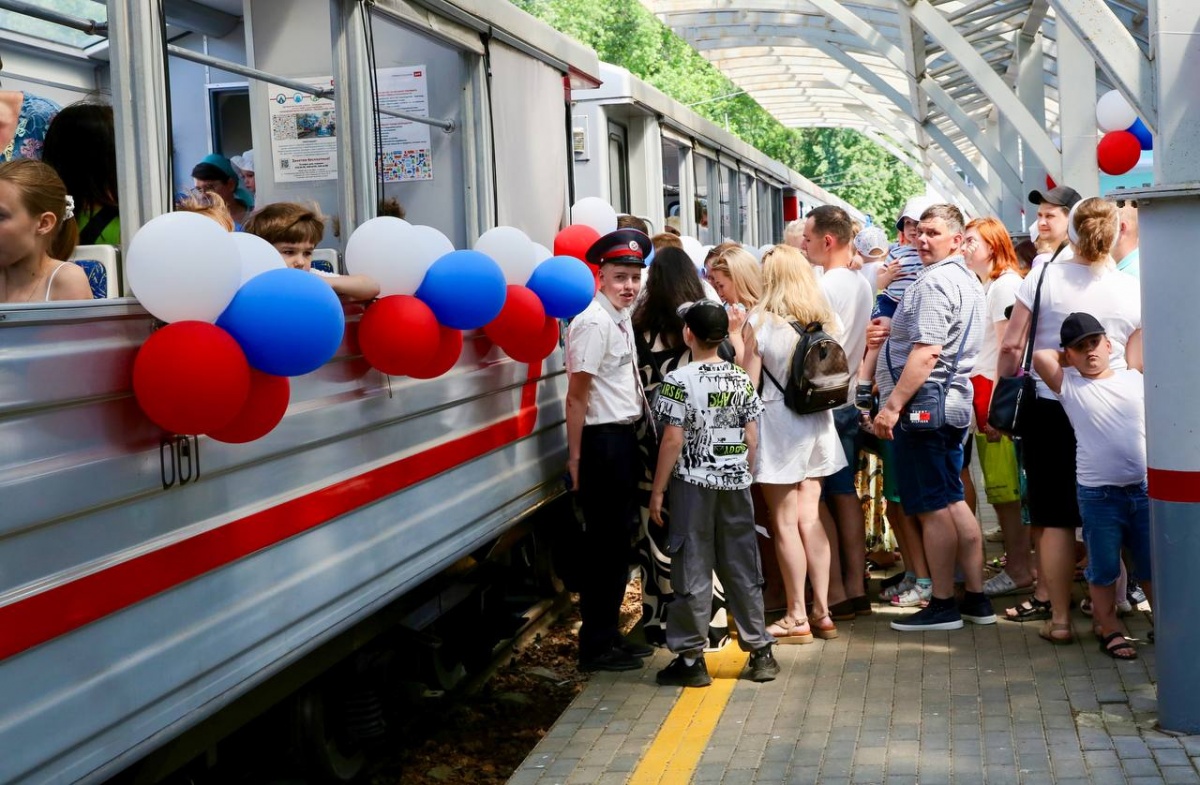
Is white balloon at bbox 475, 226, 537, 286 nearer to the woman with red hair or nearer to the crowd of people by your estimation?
the crowd of people

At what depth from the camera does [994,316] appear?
6.66m

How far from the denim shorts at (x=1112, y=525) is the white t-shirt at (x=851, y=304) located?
1.46 m

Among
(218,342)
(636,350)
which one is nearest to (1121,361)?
(636,350)

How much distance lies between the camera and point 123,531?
2.93 meters

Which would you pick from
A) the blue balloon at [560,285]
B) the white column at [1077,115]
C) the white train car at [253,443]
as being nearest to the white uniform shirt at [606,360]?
the blue balloon at [560,285]

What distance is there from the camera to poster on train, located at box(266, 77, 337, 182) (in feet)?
16.9

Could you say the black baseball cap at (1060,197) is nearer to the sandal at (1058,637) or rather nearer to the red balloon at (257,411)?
the sandal at (1058,637)

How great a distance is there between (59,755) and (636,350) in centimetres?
355

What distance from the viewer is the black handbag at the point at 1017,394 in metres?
5.62

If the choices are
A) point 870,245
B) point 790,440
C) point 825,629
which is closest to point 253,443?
point 790,440

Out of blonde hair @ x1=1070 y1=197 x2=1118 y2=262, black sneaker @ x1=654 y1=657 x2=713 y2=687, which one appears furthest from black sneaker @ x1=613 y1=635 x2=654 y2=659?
blonde hair @ x1=1070 y1=197 x2=1118 y2=262

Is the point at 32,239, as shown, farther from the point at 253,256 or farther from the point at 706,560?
the point at 706,560

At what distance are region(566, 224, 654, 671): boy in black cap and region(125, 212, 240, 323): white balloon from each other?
8.87 feet

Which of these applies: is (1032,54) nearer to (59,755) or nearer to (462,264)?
(462,264)
